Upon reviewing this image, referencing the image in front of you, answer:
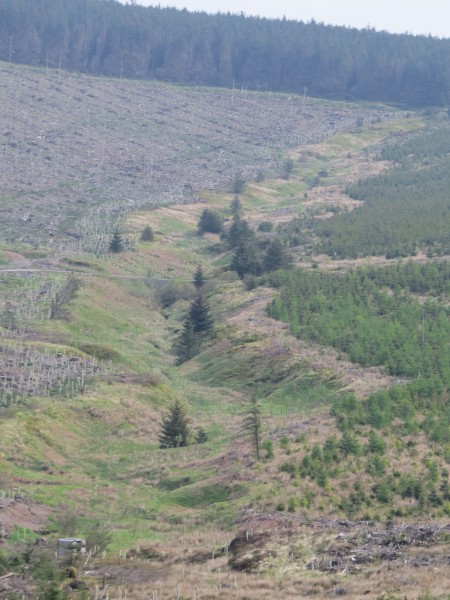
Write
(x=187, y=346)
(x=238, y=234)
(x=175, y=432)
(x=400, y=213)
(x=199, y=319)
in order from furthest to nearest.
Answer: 1. (x=400, y=213)
2. (x=238, y=234)
3. (x=199, y=319)
4. (x=187, y=346)
5. (x=175, y=432)

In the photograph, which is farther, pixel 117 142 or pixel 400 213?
pixel 117 142

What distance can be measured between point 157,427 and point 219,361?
14142 millimetres

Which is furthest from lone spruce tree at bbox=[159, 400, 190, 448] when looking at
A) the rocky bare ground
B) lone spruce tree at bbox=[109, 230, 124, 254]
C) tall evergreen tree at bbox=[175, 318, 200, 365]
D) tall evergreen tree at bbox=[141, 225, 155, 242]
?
tall evergreen tree at bbox=[141, 225, 155, 242]

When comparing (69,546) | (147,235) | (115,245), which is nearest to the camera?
(69,546)

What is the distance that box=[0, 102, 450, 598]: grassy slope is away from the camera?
38.7 metres

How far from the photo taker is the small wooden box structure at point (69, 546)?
34.0m

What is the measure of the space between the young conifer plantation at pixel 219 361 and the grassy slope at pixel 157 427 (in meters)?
0.16

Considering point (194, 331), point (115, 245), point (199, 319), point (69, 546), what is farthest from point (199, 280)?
point (69, 546)

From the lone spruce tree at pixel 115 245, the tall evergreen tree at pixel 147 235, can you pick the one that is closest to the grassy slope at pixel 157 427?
the lone spruce tree at pixel 115 245

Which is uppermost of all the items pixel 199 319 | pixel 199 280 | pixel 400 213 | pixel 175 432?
pixel 400 213

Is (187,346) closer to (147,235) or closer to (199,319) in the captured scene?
(199,319)

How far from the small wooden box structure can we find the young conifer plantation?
74mm

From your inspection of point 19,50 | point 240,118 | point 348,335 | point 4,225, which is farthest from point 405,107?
point 348,335

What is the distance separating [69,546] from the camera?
34531mm
